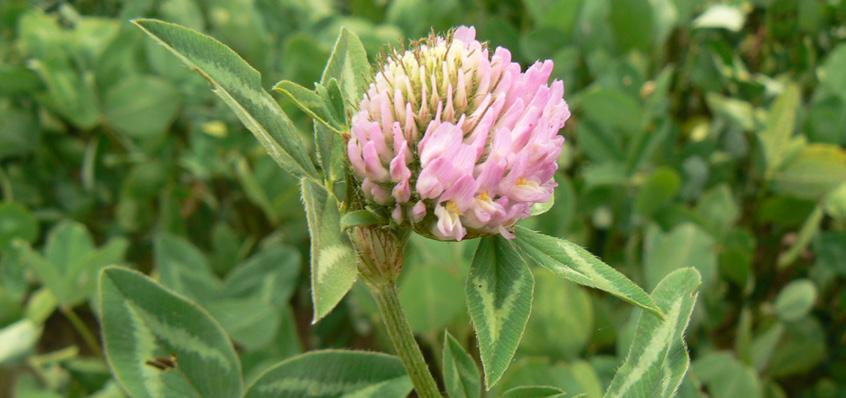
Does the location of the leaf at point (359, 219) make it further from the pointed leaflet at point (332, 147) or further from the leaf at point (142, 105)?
the leaf at point (142, 105)

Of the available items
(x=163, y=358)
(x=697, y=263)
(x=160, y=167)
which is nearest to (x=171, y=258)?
(x=160, y=167)

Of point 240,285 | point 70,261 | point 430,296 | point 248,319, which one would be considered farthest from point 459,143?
point 70,261

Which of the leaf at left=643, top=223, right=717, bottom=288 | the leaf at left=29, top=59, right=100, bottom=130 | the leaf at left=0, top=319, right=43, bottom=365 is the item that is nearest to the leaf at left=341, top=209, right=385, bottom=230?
the leaf at left=643, top=223, right=717, bottom=288

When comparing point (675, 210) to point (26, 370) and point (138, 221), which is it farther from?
point (26, 370)

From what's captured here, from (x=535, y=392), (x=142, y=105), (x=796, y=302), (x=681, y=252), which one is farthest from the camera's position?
(x=142, y=105)

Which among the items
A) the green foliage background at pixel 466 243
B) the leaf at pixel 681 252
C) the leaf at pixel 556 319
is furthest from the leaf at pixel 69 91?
the leaf at pixel 681 252

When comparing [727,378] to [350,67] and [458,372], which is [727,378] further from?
[350,67]
